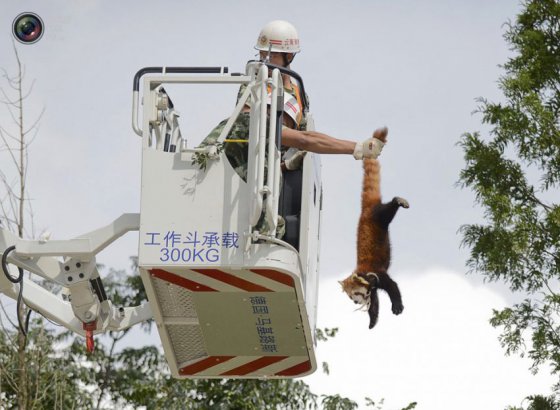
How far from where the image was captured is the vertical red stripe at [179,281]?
10.1 meters

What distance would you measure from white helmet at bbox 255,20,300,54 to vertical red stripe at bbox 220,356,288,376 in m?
2.26

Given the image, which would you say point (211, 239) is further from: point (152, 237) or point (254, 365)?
point (254, 365)

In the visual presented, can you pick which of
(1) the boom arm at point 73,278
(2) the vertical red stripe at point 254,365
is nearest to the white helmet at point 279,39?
(1) the boom arm at point 73,278

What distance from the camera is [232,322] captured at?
35.4 ft

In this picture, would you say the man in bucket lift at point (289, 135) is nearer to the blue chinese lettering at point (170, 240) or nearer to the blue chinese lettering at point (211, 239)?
the blue chinese lettering at point (211, 239)

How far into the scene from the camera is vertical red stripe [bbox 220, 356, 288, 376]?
11197 mm

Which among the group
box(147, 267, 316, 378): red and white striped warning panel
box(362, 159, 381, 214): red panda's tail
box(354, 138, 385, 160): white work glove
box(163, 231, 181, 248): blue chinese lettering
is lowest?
box(147, 267, 316, 378): red and white striped warning panel

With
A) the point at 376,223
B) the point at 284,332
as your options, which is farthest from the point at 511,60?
the point at 284,332

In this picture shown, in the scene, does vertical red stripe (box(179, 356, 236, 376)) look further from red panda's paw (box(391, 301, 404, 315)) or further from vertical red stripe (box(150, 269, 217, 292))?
red panda's paw (box(391, 301, 404, 315))

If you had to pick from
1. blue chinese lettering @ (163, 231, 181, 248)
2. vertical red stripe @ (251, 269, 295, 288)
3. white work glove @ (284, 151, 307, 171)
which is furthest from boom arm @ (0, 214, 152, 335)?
white work glove @ (284, 151, 307, 171)

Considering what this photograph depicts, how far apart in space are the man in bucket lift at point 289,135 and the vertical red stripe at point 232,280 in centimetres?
68

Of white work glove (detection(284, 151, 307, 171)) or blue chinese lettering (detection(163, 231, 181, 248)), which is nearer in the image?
blue chinese lettering (detection(163, 231, 181, 248))

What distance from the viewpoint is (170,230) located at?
32.7 ft

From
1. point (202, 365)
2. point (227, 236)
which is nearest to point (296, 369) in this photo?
point (202, 365)
